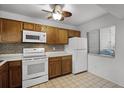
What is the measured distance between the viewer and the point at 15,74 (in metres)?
2.48

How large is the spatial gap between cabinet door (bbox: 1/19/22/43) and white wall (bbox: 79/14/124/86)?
8.85 feet

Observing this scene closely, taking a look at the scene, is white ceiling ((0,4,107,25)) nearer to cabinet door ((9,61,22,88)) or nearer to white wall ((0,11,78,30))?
white wall ((0,11,78,30))

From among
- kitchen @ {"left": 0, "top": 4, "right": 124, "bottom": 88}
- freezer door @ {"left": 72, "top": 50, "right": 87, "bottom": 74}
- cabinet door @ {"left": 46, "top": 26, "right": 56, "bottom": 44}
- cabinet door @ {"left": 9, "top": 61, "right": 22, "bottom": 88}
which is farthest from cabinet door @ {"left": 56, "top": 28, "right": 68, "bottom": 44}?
cabinet door @ {"left": 9, "top": 61, "right": 22, "bottom": 88}

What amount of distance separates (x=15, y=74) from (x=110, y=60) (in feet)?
9.24

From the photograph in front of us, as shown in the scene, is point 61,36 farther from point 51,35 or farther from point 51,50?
point 51,50

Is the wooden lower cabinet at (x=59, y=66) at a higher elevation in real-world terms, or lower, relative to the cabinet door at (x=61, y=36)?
lower

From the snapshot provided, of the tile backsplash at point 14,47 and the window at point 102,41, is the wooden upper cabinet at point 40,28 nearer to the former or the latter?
the tile backsplash at point 14,47

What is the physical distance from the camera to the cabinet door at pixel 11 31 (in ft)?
8.52

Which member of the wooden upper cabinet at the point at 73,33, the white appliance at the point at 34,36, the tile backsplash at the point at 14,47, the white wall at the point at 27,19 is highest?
the white wall at the point at 27,19

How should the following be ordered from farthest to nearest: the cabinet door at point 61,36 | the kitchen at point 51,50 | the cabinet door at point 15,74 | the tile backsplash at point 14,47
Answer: the cabinet door at point 61,36, the tile backsplash at point 14,47, the kitchen at point 51,50, the cabinet door at point 15,74

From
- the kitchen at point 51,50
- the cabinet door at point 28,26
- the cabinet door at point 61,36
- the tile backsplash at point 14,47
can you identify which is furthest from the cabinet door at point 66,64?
the cabinet door at point 28,26

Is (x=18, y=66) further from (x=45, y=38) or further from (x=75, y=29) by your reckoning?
(x=75, y=29)

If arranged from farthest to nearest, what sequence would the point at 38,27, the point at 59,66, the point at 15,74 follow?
the point at 59,66 < the point at 38,27 < the point at 15,74

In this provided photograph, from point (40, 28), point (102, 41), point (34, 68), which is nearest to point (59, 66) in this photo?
point (34, 68)
